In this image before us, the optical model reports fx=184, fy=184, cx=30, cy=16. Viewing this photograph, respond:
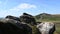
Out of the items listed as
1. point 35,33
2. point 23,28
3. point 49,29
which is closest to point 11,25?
point 23,28

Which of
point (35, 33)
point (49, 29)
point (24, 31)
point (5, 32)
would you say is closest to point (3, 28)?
point (5, 32)

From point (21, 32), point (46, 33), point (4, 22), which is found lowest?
point (46, 33)

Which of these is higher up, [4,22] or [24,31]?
[4,22]

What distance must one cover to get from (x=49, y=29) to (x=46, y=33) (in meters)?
1.35

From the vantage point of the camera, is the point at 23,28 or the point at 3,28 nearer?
Result: the point at 3,28

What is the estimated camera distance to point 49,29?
46.8 m

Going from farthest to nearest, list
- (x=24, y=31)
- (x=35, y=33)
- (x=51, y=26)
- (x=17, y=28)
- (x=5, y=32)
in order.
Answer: (x=51, y=26) < (x=35, y=33) < (x=24, y=31) < (x=17, y=28) < (x=5, y=32)

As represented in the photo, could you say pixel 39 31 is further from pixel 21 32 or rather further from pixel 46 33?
pixel 21 32

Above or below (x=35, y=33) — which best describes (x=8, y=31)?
above

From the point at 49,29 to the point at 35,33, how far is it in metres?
4.52

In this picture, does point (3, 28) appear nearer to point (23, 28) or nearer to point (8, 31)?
point (8, 31)

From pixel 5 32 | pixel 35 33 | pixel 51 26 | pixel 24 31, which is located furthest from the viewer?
pixel 51 26

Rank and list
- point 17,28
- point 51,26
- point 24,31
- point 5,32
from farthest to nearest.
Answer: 1. point 51,26
2. point 24,31
3. point 17,28
4. point 5,32

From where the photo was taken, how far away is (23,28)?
11047 millimetres
